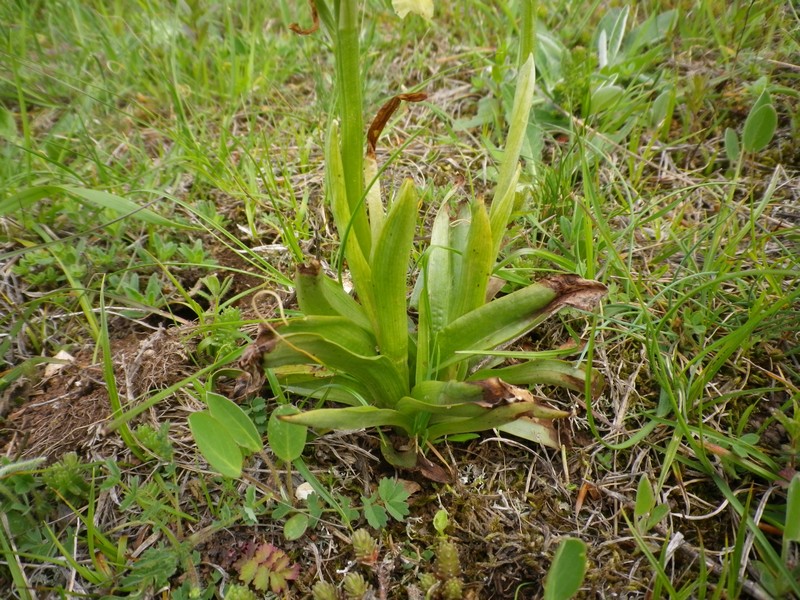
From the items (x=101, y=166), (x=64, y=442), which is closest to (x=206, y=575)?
(x=64, y=442)

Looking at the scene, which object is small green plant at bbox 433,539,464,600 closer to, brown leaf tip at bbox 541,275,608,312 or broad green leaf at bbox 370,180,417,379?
broad green leaf at bbox 370,180,417,379

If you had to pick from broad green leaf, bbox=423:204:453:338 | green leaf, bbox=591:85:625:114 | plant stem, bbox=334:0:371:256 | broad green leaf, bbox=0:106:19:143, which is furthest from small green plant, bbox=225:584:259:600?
broad green leaf, bbox=0:106:19:143

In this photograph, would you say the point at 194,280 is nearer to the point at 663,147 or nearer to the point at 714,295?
the point at 714,295

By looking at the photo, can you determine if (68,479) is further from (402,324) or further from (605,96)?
(605,96)

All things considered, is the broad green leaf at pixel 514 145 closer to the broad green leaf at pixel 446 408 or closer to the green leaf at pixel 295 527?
the broad green leaf at pixel 446 408

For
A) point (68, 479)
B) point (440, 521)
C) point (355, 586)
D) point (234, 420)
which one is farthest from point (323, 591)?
point (68, 479)

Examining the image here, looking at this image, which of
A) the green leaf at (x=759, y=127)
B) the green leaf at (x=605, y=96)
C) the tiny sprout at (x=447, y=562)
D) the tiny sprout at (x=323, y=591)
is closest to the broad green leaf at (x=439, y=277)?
the tiny sprout at (x=447, y=562)
